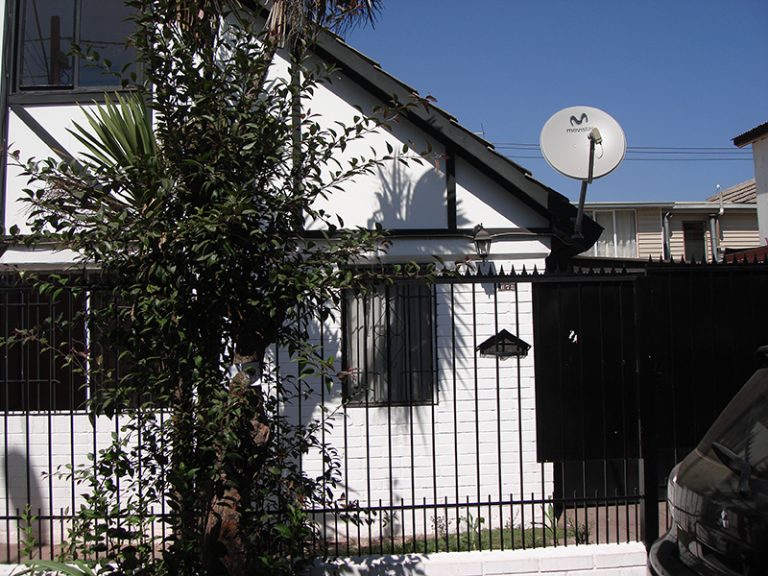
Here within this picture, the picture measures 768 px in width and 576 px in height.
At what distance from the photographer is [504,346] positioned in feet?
20.1

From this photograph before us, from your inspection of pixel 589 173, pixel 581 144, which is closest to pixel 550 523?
pixel 589 173

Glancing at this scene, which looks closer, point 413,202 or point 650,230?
point 413,202

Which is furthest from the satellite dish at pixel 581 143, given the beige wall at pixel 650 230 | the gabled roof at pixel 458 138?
the beige wall at pixel 650 230

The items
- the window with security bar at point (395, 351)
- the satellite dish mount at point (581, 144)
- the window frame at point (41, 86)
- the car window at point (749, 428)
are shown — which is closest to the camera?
the car window at point (749, 428)

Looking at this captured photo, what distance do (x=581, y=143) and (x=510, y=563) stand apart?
3743 mm

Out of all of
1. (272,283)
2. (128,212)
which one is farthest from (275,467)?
(128,212)

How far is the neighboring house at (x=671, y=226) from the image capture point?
2141 cm

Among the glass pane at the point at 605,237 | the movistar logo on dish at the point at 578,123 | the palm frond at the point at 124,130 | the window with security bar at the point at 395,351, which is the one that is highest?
the glass pane at the point at 605,237

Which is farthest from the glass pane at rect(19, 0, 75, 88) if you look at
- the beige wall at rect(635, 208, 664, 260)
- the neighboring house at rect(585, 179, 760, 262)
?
the beige wall at rect(635, 208, 664, 260)

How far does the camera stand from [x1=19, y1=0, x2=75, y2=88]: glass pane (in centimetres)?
713

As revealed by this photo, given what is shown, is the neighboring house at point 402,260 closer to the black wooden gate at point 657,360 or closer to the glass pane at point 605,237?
the black wooden gate at point 657,360

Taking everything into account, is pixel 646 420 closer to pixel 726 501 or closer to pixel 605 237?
pixel 726 501

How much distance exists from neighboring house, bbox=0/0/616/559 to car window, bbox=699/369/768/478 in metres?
2.81

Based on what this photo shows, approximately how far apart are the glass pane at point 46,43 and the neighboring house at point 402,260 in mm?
15
